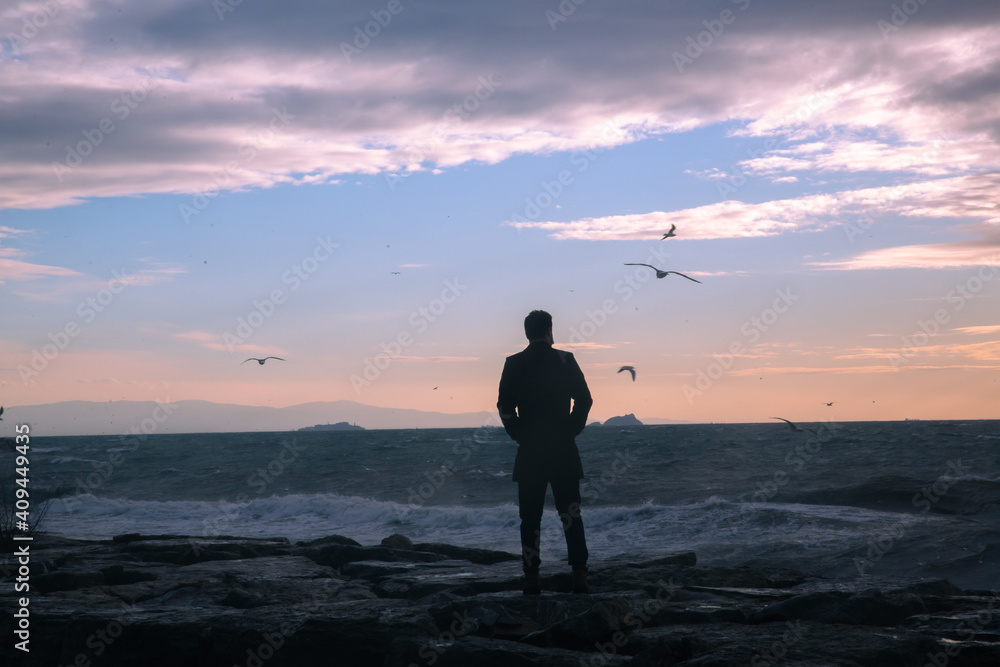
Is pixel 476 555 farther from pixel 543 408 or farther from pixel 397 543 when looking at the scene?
pixel 543 408

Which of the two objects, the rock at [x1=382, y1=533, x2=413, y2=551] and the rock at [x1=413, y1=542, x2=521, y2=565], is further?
the rock at [x1=382, y1=533, x2=413, y2=551]

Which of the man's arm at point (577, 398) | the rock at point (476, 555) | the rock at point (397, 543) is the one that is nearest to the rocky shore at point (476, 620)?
the man's arm at point (577, 398)

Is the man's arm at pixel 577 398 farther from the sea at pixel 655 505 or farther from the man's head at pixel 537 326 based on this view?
the sea at pixel 655 505

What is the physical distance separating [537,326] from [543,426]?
2.29 feet

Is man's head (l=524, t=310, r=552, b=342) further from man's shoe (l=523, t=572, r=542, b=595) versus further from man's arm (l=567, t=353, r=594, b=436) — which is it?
man's shoe (l=523, t=572, r=542, b=595)

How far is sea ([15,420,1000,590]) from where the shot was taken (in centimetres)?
1309

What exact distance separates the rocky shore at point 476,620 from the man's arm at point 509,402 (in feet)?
3.83

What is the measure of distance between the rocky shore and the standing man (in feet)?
1.69

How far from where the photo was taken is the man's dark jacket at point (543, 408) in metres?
5.15

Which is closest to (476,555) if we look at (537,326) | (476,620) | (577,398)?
(476,620)

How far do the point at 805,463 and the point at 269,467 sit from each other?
26856 mm

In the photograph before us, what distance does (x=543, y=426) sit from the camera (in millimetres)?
5176

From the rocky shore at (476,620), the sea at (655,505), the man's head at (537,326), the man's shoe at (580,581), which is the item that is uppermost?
the man's head at (537,326)

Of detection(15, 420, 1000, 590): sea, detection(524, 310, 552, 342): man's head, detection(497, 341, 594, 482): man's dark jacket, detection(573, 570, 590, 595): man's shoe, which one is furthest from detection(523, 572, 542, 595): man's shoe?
detection(15, 420, 1000, 590): sea
